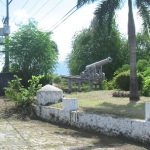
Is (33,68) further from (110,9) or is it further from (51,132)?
(51,132)

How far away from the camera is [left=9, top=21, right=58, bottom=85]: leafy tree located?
2850 centimetres

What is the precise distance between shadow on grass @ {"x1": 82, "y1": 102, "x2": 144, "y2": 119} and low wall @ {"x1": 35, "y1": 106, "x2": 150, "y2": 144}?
429 millimetres

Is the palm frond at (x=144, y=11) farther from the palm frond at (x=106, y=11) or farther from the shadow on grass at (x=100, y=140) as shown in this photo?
the shadow on grass at (x=100, y=140)

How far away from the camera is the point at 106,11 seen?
62.6 ft

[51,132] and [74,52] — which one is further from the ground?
[74,52]

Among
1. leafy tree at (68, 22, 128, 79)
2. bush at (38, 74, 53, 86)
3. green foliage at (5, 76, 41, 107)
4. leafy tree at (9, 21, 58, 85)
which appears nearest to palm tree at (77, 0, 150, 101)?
green foliage at (5, 76, 41, 107)

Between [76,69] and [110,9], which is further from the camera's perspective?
[76,69]

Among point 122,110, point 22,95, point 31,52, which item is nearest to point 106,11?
point 22,95

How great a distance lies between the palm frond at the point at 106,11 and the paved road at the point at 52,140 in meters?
5.52

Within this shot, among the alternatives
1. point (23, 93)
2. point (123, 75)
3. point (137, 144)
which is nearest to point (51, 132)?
point (137, 144)

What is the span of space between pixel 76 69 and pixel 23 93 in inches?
835

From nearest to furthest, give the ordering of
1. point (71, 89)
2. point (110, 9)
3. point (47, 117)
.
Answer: point (47, 117), point (110, 9), point (71, 89)

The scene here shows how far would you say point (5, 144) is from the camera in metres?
12.0

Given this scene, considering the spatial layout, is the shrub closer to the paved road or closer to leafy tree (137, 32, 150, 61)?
leafy tree (137, 32, 150, 61)
